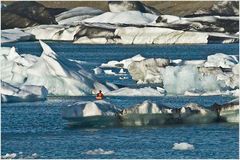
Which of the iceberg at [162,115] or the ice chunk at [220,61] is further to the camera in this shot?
the ice chunk at [220,61]

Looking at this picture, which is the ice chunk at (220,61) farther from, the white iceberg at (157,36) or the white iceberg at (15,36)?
the white iceberg at (15,36)

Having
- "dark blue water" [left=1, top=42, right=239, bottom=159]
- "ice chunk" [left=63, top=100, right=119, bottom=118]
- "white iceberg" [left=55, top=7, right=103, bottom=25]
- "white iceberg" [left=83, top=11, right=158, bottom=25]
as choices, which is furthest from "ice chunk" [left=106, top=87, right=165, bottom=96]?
"white iceberg" [left=55, top=7, right=103, bottom=25]

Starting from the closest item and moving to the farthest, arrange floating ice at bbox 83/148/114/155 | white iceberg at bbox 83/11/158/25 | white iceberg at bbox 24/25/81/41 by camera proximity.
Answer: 1. floating ice at bbox 83/148/114/155
2. white iceberg at bbox 24/25/81/41
3. white iceberg at bbox 83/11/158/25

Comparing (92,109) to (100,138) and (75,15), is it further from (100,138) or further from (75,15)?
(75,15)

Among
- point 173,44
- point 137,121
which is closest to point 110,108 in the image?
point 137,121

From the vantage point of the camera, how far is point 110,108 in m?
27.0

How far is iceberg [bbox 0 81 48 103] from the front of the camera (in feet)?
114

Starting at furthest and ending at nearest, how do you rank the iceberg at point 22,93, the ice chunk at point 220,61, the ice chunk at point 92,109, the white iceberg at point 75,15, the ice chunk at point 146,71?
the white iceberg at point 75,15
the ice chunk at point 220,61
the ice chunk at point 146,71
the iceberg at point 22,93
the ice chunk at point 92,109

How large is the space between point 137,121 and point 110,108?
30.6 inches

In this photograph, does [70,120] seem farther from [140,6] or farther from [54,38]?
[140,6]

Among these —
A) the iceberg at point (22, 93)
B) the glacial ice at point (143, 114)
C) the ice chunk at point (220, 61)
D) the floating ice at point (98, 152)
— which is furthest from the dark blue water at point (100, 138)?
the ice chunk at point (220, 61)

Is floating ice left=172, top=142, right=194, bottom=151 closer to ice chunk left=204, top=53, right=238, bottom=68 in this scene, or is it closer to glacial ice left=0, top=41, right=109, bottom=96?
glacial ice left=0, top=41, right=109, bottom=96

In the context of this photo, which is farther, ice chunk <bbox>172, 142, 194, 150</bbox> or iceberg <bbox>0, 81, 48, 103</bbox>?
iceberg <bbox>0, 81, 48, 103</bbox>

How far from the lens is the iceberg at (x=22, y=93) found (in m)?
34.7
